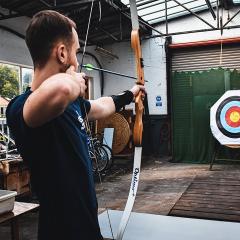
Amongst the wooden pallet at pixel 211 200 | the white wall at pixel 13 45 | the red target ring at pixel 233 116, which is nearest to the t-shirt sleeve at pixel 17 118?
the wooden pallet at pixel 211 200

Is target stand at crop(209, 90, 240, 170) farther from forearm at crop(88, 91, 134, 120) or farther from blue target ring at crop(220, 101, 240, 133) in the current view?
forearm at crop(88, 91, 134, 120)

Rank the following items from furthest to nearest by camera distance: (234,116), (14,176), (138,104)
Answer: (234,116)
(14,176)
(138,104)

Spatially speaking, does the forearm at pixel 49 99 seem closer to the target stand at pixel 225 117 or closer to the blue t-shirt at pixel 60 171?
the blue t-shirt at pixel 60 171

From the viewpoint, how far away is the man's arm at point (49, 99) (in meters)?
0.68

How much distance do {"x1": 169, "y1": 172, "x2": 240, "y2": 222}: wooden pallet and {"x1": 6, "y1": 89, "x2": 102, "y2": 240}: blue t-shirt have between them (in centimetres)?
229

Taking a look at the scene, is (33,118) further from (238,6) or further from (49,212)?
(238,6)

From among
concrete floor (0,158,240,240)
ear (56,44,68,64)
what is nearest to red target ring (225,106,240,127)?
concrete floor (0,158,240,240)

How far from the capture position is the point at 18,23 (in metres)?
5.27

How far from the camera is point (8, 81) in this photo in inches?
197

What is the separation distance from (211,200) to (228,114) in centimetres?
229

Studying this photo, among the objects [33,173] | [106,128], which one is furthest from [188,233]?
[106,128]

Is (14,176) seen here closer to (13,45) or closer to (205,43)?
(13,45)

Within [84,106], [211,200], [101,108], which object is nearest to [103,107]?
[101,108]

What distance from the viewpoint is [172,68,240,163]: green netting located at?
5703 mm
